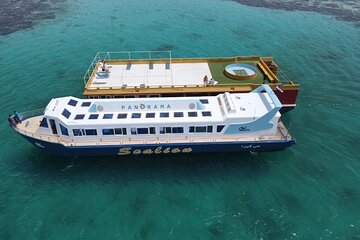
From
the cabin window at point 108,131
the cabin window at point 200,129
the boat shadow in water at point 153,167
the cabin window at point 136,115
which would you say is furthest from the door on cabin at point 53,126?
the cabin window at point 200,129

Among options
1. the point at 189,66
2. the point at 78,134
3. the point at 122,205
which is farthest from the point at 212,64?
the point at 122,205

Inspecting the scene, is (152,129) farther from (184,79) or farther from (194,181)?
(184,79)

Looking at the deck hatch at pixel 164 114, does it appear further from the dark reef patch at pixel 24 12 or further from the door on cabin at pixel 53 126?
the dark reef patch at pixel 24 12

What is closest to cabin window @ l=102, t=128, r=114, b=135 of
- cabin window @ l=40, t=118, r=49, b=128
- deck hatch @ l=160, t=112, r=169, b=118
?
deck hatch @ l=160, t=112, r=169, b=118

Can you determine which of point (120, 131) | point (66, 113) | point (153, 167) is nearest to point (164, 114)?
point (120, 131)

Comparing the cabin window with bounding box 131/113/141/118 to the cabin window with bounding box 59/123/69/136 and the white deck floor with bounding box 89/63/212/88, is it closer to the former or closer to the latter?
the white deck floor with bounding box 89/63/212/88
